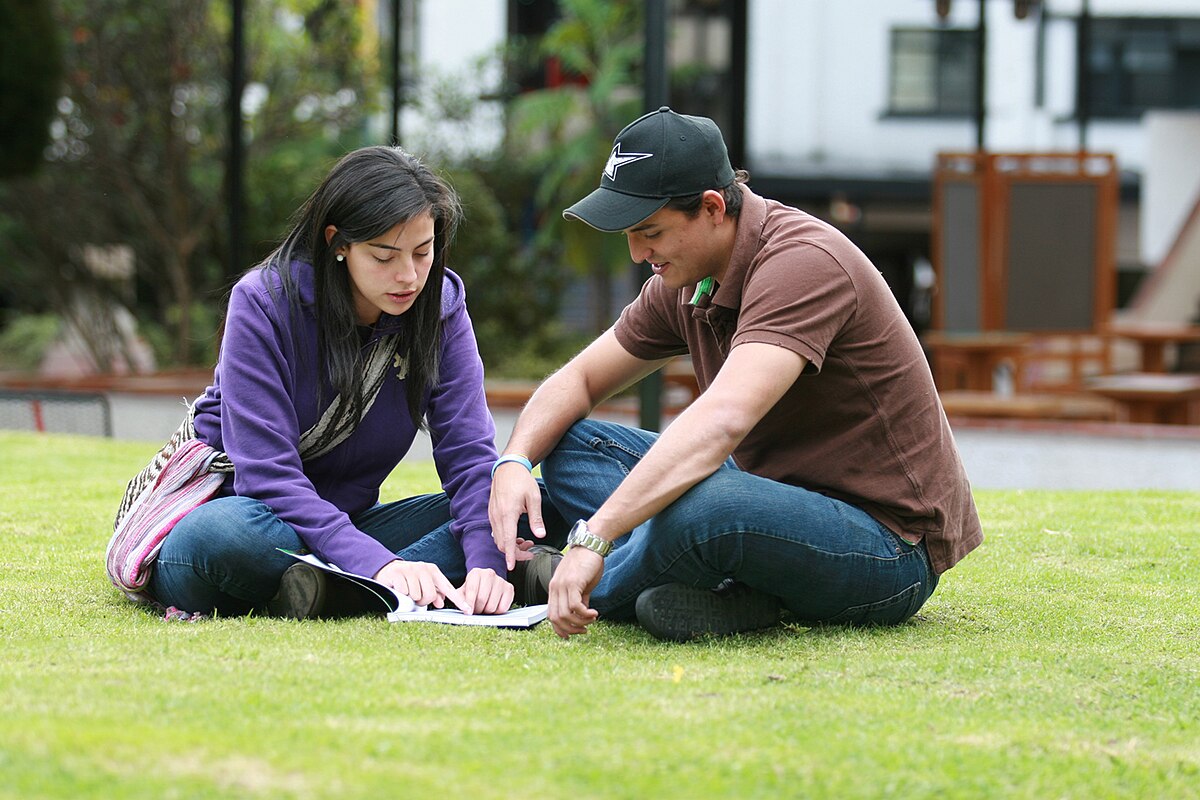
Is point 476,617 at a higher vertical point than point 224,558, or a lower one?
lower

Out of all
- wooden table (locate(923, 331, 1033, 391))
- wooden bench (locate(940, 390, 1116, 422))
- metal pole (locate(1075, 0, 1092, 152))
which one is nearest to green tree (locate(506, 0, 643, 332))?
metal pole (locate(1075, 0, 1092, 152))

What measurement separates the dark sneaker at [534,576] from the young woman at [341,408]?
2.4 inches

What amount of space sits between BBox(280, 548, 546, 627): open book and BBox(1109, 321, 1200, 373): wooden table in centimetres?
856

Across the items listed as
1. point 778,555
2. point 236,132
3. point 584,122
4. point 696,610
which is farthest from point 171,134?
point 778,555

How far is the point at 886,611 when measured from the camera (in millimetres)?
3281

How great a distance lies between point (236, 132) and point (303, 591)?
937 centimetres

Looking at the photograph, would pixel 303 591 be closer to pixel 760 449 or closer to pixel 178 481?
pixel 178 481

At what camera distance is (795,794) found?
212 centimetres

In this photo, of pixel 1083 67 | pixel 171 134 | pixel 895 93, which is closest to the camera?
pixel 171 134

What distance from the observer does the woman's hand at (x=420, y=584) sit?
3.33 metres

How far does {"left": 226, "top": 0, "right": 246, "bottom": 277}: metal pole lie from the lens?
11.8 m

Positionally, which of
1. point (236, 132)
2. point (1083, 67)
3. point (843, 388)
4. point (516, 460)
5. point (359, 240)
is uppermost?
point (1083, 67)

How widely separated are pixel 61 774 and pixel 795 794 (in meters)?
1.01

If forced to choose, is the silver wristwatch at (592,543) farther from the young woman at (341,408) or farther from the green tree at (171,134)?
the green tree at (171,134)
